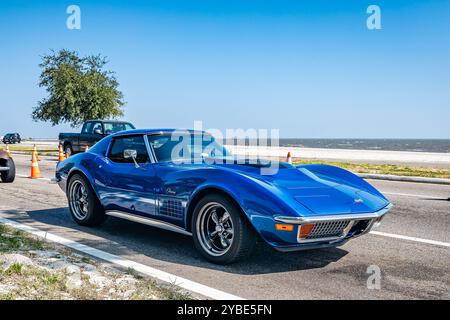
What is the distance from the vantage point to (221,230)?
4.72m

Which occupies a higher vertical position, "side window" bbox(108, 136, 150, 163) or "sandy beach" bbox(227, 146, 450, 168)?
"side window" bbox(108, 136, 150, 163)

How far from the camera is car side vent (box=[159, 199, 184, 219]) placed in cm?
500

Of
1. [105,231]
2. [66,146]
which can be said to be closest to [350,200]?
[105,231]

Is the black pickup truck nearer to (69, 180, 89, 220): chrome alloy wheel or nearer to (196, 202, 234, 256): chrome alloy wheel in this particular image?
(69, 180, 89, 220): chrome alloy wheel

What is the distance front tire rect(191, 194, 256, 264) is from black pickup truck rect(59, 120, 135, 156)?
54.1 feet

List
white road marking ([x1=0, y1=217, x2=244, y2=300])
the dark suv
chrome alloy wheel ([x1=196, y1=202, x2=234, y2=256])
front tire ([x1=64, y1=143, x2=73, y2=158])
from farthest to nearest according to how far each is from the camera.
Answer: the dark suv
front tire ([x1=64, y1=143, x2=73, y2=158])
chrome alloy wheel ([x1=196, y1=202, x2=234, y2=256])
white road marking ([x1=0, y1=217, x2=244, y2=300])

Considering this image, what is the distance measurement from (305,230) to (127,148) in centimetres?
288

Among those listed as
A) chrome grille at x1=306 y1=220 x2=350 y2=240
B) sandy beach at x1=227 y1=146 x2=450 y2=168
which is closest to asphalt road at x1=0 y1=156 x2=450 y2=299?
chrome grille at x1=306 y1=220 x2=350 y2=240
